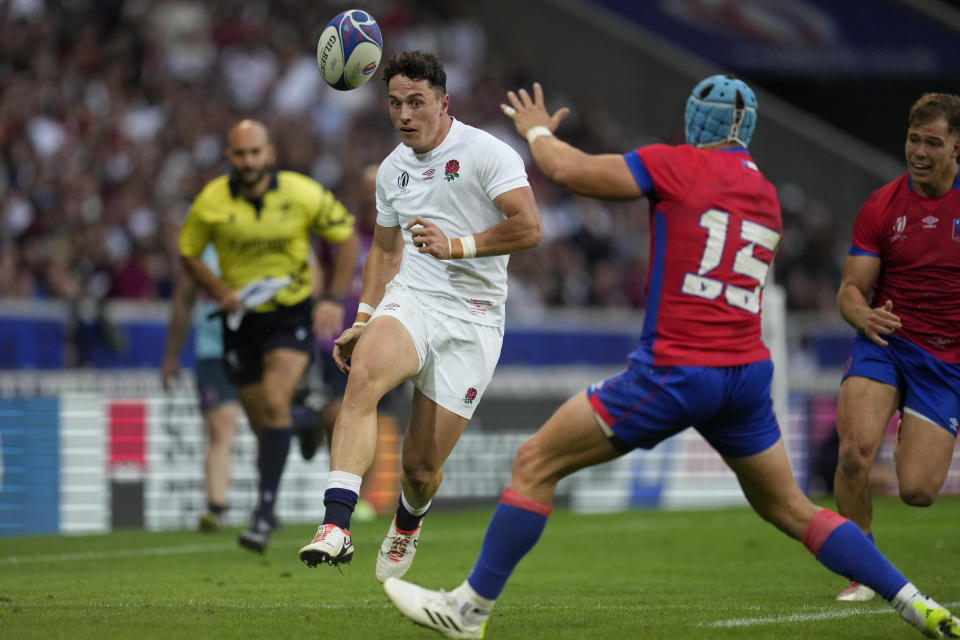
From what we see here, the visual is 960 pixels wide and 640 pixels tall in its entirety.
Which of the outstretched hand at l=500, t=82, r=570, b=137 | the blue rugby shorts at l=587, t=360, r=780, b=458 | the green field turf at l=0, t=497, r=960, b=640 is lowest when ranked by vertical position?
the green field turf at l=0, t=497, r=960, b=640

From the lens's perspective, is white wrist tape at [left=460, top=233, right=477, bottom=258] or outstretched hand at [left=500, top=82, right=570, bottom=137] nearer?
outstretched hand at [left=500, top=82, right=570, bottom=137]

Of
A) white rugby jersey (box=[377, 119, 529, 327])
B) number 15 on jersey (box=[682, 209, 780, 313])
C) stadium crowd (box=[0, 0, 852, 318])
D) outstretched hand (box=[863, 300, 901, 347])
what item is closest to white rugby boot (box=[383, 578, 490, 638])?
number 15 on jersey (box=[682, 209, 780, 313])

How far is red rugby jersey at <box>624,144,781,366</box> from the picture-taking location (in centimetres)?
571

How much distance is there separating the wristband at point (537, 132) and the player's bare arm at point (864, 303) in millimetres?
2618

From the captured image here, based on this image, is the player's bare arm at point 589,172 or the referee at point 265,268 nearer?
the player's bare arm at point 589,172

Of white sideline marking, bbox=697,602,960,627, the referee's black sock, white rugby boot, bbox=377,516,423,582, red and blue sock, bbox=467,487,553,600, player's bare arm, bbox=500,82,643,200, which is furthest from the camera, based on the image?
the referee's black sock

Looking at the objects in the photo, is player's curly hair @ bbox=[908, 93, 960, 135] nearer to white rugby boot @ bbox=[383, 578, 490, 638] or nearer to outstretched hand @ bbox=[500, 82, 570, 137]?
outstretched hand @ bbox=[500, 82, 570, 137]

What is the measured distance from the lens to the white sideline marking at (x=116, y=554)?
990 centimetres

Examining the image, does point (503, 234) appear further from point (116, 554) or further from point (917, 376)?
point (116, 554)

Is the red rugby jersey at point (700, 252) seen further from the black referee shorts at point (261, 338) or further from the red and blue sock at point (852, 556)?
the black referee shorts at point (261, 338)

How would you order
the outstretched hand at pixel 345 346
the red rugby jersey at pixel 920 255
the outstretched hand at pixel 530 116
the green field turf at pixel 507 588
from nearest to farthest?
the outstretched hand at pixel 530 116 < the green field turf at pixel 507 588 < the outstretched hand at pixel 345 346 < the red rugby jersey at pixel 920 255

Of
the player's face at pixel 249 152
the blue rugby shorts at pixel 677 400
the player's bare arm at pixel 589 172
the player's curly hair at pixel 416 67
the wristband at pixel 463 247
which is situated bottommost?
the blue rugby shorts at pixel 677 400

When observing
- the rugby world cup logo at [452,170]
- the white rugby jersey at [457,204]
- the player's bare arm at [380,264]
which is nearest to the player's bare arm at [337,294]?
the player's bare arm at [380,264]

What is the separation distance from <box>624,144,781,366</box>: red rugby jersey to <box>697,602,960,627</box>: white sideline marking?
1471mm
